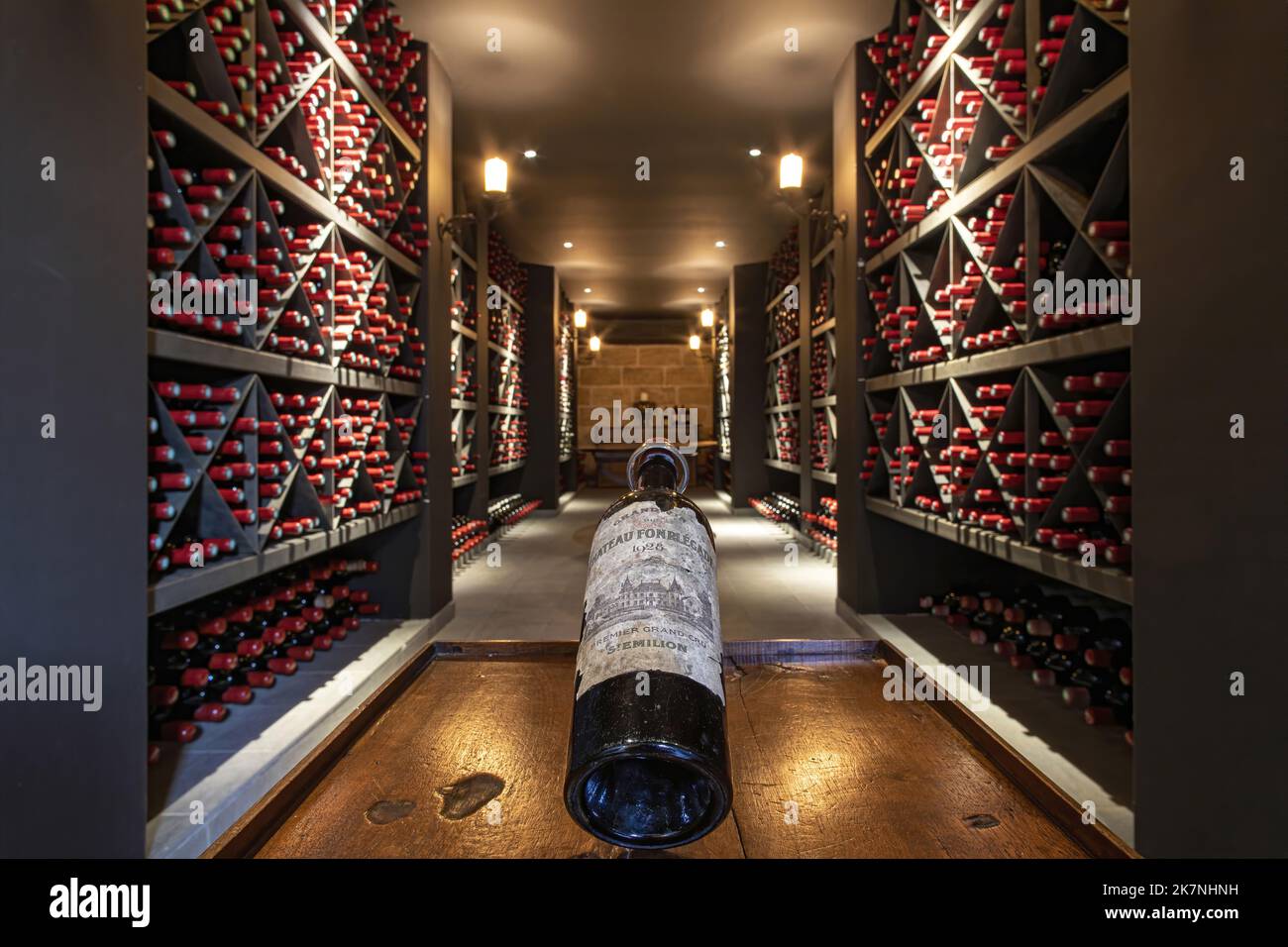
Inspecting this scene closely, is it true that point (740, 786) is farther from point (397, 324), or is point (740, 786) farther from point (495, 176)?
point (495, 176)

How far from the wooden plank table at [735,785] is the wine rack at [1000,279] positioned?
1.49 m

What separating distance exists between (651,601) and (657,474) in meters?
0.44

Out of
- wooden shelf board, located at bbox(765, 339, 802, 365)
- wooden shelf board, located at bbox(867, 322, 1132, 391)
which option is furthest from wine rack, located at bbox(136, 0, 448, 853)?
wooden shelf board, located at bbox(765, 339, 802, 365)

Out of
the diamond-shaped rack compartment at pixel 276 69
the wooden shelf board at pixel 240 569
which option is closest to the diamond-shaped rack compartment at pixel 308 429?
the wooden shelf board at pixel 240 569

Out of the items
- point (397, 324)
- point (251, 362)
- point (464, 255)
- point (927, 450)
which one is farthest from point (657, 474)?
point (464, 255)

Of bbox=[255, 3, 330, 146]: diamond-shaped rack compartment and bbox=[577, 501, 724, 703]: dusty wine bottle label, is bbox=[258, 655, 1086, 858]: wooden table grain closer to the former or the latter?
bbox=[577, 501, 724, 703]: dusty wine bottle label

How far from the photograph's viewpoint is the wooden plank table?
0.99 meters

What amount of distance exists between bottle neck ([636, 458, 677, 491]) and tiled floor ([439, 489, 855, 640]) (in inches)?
85.2

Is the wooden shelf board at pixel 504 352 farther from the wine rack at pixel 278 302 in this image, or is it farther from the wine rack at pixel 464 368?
the wine rack at pixel 278 302

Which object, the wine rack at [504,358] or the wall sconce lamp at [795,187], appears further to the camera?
the wine rack at [504,358]

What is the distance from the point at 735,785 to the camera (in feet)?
3.74

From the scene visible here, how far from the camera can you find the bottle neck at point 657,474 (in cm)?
139

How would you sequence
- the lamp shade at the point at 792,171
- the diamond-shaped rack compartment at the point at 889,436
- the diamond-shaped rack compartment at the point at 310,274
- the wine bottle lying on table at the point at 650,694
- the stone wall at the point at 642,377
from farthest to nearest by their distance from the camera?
the stone wall at the point at 642,377 < the lamp shade at the point at 792,171 < the diamond-shaped rack compartment at the point at 889,436 < the diamond-shaped rack compartment at the point at 310,274 < the wine bottle lying on table at the point at 650,694
